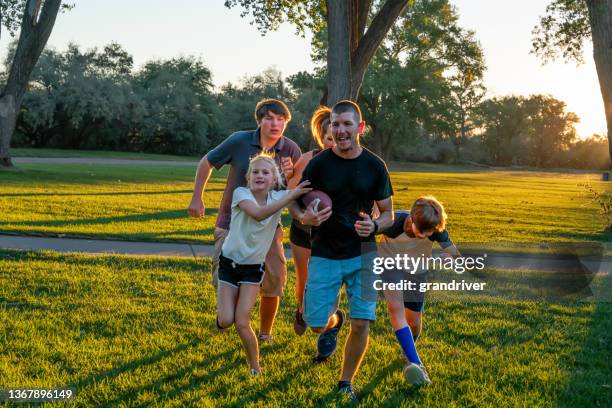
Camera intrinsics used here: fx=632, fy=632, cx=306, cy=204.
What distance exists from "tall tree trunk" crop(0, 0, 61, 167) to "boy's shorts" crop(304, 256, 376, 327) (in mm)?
20126

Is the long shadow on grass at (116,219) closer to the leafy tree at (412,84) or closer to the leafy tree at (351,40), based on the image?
the leafy tree at (351,40)

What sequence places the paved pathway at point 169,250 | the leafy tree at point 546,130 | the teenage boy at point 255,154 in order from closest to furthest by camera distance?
the teenage boy at point 255,154 < the paved pathway at point 169,250 < the leafy tree at point 546,130

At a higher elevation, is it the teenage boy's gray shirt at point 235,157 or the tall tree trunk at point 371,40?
the tall tree trunk at point 371,40

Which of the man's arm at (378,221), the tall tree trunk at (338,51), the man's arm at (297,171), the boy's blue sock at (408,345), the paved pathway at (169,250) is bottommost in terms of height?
the paved pathway at (169,250)

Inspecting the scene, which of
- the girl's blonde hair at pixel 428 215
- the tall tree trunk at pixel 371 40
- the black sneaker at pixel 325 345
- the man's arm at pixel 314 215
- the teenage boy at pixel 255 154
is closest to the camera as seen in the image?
the man's arm at pixel 314 215

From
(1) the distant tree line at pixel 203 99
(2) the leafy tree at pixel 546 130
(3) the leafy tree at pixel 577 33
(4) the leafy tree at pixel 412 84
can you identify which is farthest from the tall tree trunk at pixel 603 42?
(2) the leafy tree at pixel 546 130

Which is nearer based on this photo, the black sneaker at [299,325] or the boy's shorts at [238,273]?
the boy's shorts at [238,273]

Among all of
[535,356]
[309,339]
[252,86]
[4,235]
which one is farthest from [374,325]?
[252,86]

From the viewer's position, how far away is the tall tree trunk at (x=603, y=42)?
10.6 meters

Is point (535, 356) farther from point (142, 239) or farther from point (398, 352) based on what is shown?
point (142, 239)

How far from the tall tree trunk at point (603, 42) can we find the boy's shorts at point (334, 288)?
8394 mm

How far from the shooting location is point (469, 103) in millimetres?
89250

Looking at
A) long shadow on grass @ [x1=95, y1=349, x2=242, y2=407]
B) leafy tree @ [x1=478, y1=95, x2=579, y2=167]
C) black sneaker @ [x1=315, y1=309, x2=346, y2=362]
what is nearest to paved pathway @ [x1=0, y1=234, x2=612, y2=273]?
black sneaker @ [x1=315, y1=309, x2=346, y2=362]

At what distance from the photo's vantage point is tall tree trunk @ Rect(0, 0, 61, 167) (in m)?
21.2
